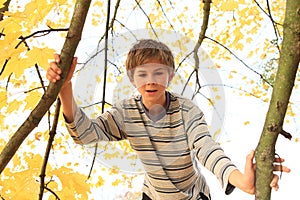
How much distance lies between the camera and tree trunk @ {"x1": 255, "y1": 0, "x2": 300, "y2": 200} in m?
0.52

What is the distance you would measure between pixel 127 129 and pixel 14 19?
37cm

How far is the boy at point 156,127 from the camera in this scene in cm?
84

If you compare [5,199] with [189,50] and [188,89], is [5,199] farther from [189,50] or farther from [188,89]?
[189,50]

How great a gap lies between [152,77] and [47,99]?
12.0 inches

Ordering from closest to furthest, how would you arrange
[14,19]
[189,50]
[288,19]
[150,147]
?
1. [288,19]
2. [14,19]
3. [150,147]
4. [189,50]

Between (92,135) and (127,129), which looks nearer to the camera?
(92,135)

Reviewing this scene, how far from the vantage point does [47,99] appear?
59cm

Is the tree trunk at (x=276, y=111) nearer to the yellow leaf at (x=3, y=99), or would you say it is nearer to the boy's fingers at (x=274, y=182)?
the boy's fingers at (x=274, y=182)

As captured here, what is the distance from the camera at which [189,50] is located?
1.19m

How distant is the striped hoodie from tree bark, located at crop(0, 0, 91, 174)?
0.25m

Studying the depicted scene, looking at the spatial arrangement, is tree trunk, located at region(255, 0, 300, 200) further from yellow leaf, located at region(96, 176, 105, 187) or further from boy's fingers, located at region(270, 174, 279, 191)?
yellow leaf, located at region(96, 176, 105, 187)

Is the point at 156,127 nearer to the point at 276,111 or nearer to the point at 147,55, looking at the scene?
the point at 147,55

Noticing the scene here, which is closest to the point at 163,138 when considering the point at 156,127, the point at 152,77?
the point at 156,127

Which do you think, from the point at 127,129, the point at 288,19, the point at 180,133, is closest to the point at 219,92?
the point at 180,133
